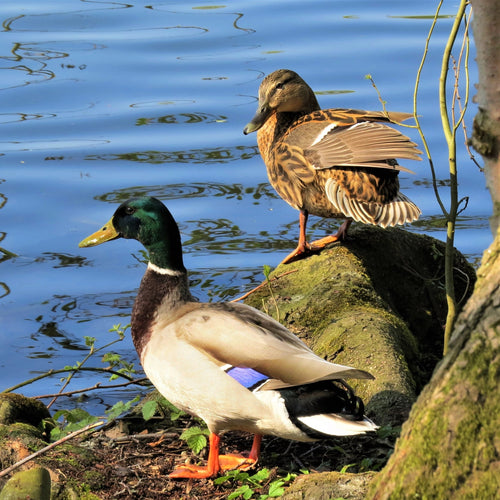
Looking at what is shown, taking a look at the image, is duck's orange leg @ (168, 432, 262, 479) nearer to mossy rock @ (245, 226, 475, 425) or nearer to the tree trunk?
mossy rock @ (245, 226, 475, 425)

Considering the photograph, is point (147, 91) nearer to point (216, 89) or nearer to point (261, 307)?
point (216, 89)

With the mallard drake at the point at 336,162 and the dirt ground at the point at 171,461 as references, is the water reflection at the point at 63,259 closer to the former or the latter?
the mallard drake at the point at 336,162

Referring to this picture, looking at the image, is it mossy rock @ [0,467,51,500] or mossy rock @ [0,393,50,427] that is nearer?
mossy rock @ [0,467,51,500]

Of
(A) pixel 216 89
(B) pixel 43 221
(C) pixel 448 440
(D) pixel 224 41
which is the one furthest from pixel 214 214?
(C) pixel 448 440

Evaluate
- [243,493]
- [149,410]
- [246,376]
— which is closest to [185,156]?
[149,410]

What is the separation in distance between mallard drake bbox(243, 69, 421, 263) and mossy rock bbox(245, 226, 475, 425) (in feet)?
0.77

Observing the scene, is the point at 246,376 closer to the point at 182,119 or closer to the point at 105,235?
the point at 105,235

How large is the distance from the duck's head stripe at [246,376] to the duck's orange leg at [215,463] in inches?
12.9

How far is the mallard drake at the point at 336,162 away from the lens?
16.3ft

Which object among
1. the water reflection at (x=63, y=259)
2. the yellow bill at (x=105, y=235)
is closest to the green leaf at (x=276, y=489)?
the yellow bill at (x=105, y=235)

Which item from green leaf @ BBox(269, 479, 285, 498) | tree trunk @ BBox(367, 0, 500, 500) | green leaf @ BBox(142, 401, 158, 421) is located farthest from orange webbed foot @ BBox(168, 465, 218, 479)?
tree trunk @ BBox(367, 0, 500, 500)

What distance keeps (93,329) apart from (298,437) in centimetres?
277

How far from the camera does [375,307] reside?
470 cm

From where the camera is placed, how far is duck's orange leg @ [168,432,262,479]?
368 centimetres
